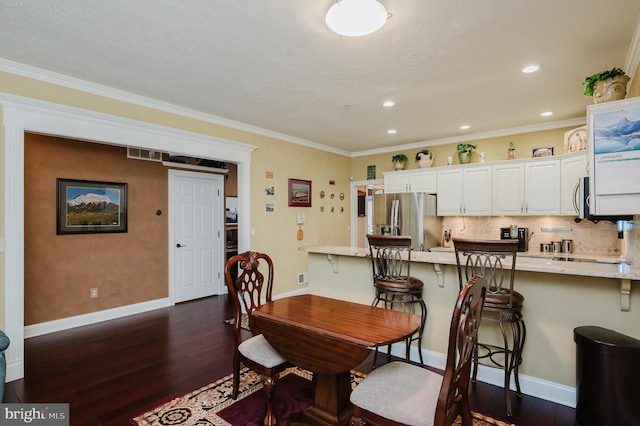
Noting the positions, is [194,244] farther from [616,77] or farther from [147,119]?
[616,77]

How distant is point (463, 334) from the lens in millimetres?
1392

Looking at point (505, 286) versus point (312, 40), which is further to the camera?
point (505, 286)

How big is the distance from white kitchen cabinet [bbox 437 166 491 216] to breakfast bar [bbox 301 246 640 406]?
240 centimetres

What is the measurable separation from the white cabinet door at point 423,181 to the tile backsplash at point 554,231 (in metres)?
0.61

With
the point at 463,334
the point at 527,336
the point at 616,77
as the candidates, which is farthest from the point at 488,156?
the point at 463,334

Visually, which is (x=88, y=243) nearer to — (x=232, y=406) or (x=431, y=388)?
(x=232, y=406)

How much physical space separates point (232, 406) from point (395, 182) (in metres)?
4.34

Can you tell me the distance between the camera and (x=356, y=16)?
1.87 m

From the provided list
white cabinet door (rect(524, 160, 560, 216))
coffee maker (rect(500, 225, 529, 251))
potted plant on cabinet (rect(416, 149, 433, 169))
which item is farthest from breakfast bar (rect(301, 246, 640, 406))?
potted plant on cabinet (rect(416, 149, 433, 169))

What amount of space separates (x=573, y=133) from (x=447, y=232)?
217 centimetres

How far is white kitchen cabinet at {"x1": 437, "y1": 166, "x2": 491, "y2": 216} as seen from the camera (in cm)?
482

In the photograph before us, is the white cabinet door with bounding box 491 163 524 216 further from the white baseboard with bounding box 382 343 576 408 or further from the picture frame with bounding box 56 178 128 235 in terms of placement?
the picture frame with bounding box 56 178 128 235

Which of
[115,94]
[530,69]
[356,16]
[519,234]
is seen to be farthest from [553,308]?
[115,94]

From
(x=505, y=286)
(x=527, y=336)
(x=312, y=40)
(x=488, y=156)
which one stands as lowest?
(x=527, y=336)
